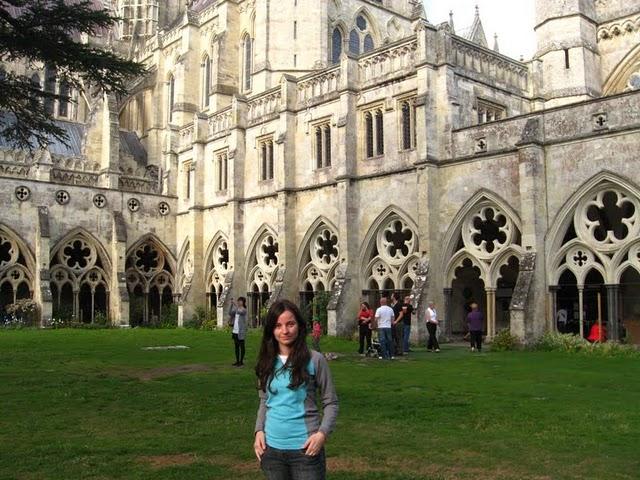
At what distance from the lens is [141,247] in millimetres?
38500

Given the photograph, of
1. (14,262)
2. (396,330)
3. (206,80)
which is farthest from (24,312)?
(396,330)

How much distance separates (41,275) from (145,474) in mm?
29082

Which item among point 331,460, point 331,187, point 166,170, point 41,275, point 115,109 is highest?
point 115,109

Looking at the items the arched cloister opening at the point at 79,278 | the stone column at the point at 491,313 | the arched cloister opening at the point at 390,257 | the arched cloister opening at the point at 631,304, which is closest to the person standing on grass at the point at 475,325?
the stone column at the point at 491,313

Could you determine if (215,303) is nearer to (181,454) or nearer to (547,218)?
(547,218)

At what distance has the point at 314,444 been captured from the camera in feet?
14.0

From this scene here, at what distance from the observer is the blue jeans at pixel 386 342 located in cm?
1806

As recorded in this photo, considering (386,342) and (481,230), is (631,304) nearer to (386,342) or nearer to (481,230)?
(481,230)

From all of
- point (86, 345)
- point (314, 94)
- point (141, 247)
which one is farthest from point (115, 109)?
point (86, 345)

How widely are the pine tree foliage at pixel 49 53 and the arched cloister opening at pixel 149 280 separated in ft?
74.2

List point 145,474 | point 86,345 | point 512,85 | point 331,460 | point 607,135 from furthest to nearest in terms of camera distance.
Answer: point 512,85, point 86,345, point 607,135, point 331,460, point 145,474

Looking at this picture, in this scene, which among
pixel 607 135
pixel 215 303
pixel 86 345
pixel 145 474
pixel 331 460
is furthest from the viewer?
pixel 215 303

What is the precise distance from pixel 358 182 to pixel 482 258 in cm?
658

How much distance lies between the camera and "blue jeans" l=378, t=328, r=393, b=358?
1806 cm
